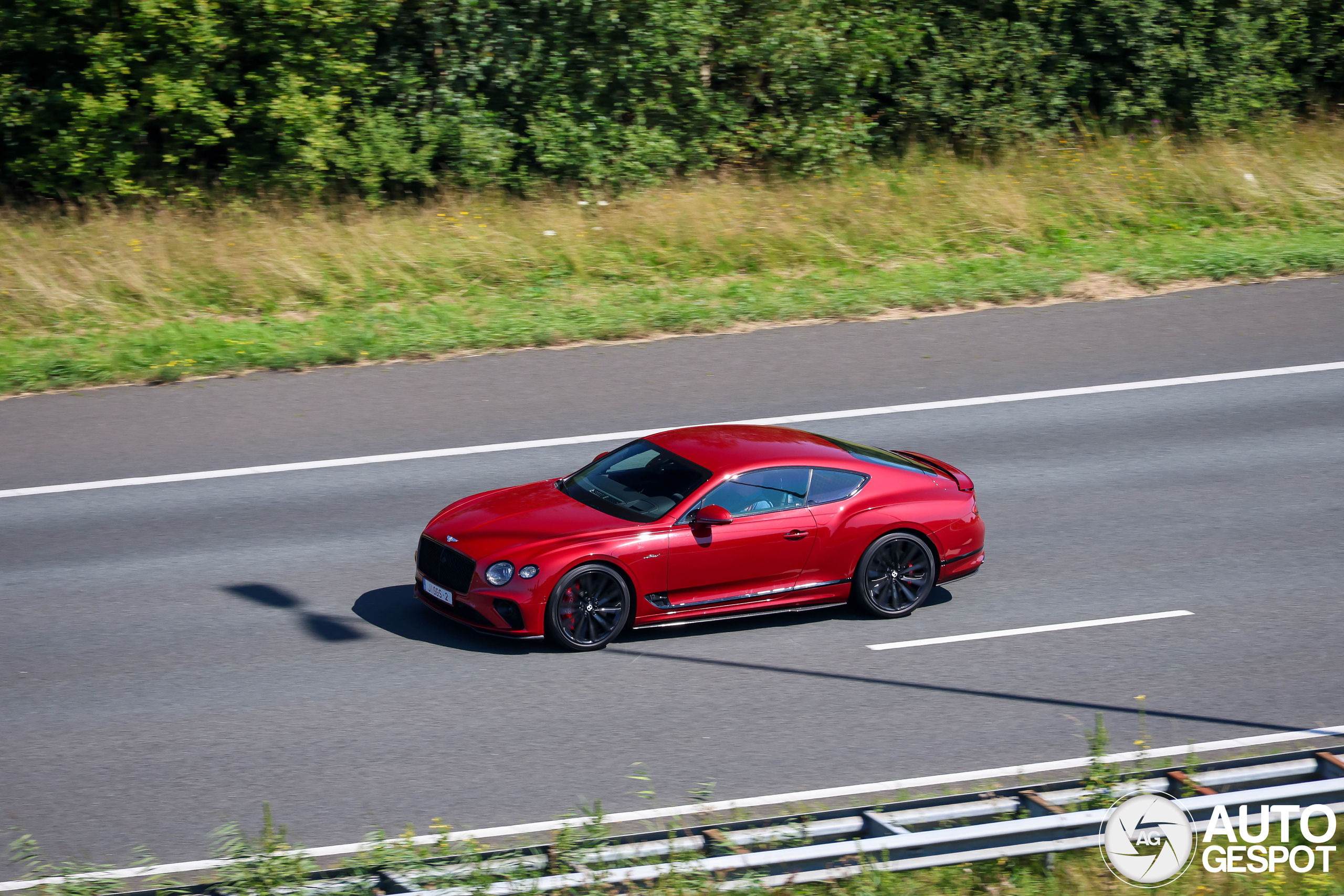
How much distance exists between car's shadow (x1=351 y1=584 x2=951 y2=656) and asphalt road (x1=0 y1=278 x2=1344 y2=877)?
1.8 inches

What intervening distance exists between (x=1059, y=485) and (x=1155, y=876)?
6.57 metres

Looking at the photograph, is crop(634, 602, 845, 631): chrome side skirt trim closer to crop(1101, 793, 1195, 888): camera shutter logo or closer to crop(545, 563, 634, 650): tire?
crop(545, 563, 634, 650): tire

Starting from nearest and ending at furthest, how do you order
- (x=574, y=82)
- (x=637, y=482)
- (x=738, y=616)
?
(x=738, y=616) → (x=637, y=482) → (x=574, y=82)

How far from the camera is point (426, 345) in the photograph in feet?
53.1

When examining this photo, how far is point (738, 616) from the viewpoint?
1006 cm

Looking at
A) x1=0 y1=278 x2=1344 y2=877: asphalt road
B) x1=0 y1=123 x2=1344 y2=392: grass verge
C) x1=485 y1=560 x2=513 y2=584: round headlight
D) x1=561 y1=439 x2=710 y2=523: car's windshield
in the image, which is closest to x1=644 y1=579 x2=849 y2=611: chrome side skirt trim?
x1=0 y1=278 x2=1344 y2=877: asphalt road

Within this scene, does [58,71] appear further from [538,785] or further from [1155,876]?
[1155,876]

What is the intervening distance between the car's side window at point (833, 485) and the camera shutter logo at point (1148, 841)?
4.01 meters

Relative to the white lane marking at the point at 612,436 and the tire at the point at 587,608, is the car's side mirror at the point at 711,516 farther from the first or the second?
the white lane marking at the point at 612,436

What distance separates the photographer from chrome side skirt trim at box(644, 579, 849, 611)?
9.79 m

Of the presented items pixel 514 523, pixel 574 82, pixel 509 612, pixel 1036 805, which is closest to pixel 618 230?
pixel 574 82

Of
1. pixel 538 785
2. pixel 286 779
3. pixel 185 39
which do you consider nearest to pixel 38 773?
pixel 286 779

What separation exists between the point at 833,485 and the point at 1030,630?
1785mm

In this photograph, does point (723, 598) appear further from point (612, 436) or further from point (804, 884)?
point (612, 436)
